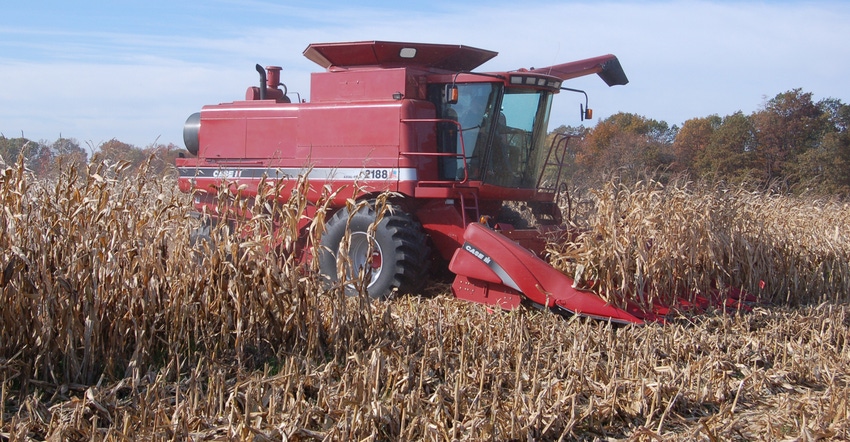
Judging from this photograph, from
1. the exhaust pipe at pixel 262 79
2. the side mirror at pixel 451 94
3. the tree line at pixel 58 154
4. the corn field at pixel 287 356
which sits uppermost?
the exhaust pipe at pixel 262 79

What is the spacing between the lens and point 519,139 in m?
6.68

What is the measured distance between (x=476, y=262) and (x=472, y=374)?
1.74 meters

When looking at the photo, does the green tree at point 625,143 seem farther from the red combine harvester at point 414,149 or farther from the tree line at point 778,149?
the red combine harvester at point 414,149

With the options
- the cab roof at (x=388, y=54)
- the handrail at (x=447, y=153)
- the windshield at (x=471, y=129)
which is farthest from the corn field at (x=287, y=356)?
the cab roof at (x=388, y=54)

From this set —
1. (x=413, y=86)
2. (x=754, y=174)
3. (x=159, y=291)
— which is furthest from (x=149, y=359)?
(x=754, y=174)

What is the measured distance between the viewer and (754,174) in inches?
574

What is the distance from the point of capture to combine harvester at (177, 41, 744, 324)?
5.91m

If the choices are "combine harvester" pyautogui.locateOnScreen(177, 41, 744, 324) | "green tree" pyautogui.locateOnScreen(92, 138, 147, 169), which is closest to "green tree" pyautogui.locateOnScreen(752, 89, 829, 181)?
"combine harvester" pyautogui.locateOnScreen(177, 41, 744, 324)

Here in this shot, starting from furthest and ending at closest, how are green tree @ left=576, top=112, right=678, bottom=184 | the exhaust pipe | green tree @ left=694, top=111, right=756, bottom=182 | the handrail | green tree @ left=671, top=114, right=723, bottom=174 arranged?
green tree @ left=671, top=114, right=723, bottom=174, green tree @ left=576, top=112, right=678, bottom=184, green tree @ left=694, top=111, right=756, bottom=182, the exhaust pipe, the handrail

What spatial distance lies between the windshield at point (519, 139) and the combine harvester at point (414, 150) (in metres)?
0.01

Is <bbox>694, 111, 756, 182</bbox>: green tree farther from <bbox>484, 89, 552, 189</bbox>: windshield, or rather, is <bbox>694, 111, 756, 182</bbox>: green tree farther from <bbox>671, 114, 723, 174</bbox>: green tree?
<bbox>484, 89, 552, 189</bbox>: windshield

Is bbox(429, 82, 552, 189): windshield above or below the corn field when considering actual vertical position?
above

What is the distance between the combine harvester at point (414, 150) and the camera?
591 centimetres

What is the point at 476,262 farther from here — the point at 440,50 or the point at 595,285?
the point at 440,50
